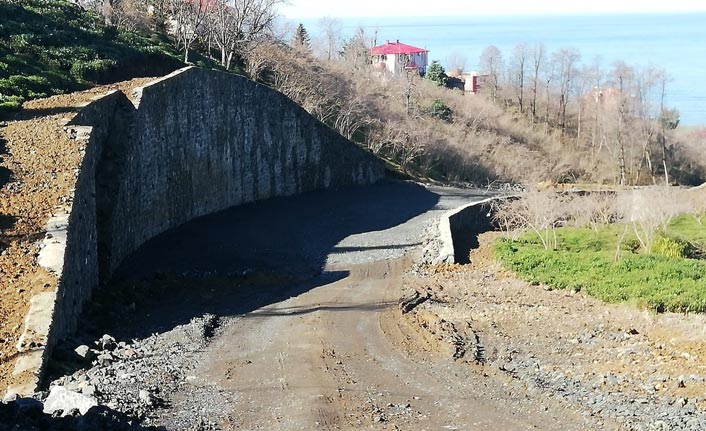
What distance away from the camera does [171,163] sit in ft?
82.1

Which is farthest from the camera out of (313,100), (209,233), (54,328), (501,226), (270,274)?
(313,100)

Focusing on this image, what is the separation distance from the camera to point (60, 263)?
14.2 m

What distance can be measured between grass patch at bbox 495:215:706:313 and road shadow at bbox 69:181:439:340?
4.78m

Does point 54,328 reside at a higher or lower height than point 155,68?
lower

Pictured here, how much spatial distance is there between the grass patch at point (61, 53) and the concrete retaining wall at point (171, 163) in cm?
332

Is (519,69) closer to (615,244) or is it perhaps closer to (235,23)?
(235,23)

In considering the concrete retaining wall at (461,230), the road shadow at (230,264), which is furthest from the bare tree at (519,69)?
the road shadow at (230,264)

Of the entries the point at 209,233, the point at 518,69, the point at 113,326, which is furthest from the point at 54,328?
the point at 518,69

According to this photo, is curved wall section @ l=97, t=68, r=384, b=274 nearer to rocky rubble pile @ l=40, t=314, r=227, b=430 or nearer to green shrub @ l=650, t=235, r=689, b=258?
rocky rubble pile @ l=40, t=314, r=227, b=430

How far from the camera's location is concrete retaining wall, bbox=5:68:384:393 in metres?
16.4

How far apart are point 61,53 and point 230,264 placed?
12.2 m

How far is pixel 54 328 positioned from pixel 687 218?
28710 millimetres

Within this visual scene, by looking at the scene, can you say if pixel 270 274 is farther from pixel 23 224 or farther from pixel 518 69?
pixel 518 69

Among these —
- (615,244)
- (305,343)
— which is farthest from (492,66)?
(305,343)
